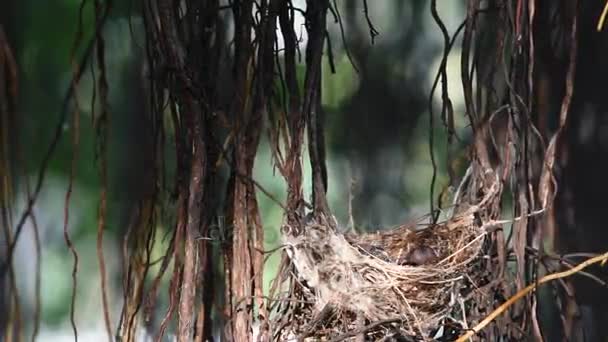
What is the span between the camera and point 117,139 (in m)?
1.26

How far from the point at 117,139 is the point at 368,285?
1.70 feet

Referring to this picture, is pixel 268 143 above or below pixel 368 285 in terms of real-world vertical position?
Answer: above

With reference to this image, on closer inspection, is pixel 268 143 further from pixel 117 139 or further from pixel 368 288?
pixel 368 288

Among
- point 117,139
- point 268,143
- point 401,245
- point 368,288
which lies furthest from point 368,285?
point 117,139

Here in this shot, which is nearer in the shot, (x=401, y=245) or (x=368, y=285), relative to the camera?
(x=368, y=285)

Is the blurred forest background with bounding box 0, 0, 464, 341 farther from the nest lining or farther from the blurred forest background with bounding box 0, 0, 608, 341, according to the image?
the nest lining

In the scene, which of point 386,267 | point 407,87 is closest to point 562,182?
point 407,87

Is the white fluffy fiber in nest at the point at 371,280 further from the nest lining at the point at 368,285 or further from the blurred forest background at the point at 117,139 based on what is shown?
the blurred forest background at the point at 117,139

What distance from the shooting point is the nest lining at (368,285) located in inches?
40.3

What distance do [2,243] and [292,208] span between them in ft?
1.70

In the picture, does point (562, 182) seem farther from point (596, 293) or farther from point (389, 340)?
point (389, 340)

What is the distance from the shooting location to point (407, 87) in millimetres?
1327

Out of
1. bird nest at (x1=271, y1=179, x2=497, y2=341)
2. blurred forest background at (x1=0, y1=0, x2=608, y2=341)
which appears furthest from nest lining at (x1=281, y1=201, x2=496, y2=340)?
blurred forest background at (x1=0, y1=0, x2=608, y2=341)

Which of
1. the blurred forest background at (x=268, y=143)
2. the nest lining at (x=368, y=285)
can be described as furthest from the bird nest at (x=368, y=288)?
the blurred forest background at (x=268, y=143)
